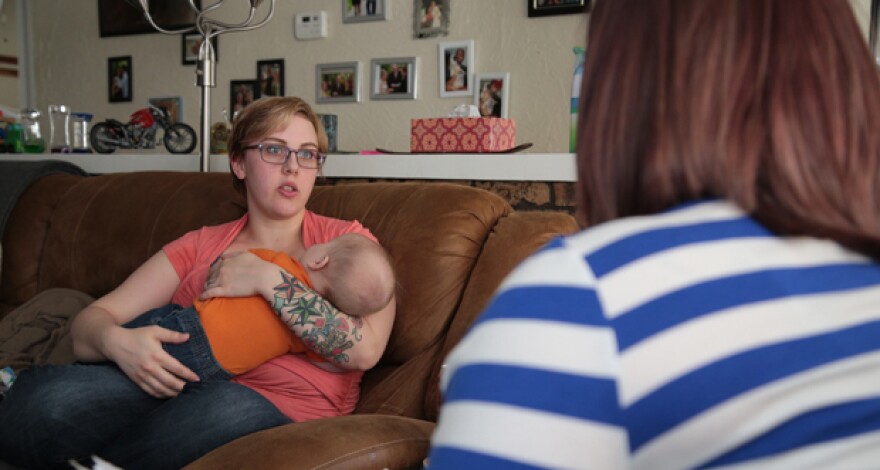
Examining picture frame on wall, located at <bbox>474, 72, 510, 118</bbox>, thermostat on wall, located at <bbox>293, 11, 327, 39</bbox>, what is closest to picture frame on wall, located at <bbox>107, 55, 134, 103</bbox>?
thermostat on wall, located at <bbox>293, 11, 327, 39</bbox>

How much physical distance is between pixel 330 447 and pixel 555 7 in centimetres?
257

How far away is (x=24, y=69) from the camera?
4.89m

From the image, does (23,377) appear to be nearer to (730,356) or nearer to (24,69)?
(730,356)

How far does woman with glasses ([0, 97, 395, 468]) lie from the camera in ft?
5.44

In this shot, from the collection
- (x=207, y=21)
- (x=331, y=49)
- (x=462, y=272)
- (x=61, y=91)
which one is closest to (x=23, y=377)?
(x=462, y=272)

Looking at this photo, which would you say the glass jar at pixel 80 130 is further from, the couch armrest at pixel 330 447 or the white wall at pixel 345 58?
the couch armrest at pixel 330 447

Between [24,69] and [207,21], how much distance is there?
270 centimetres

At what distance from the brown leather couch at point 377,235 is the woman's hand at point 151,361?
17.0 inches

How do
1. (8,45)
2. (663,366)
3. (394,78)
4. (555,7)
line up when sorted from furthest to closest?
1. (8,45)
2. (394,78)
3. (555,7)
4. (663,366)

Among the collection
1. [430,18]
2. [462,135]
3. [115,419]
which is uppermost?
[430,18]

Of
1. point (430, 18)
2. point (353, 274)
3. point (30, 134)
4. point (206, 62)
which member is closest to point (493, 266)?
point (353, 274)

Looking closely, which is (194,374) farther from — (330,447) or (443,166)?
(443,166)

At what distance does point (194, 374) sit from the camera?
1799 millimetres

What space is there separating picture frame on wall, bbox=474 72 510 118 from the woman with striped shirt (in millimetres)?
2911
